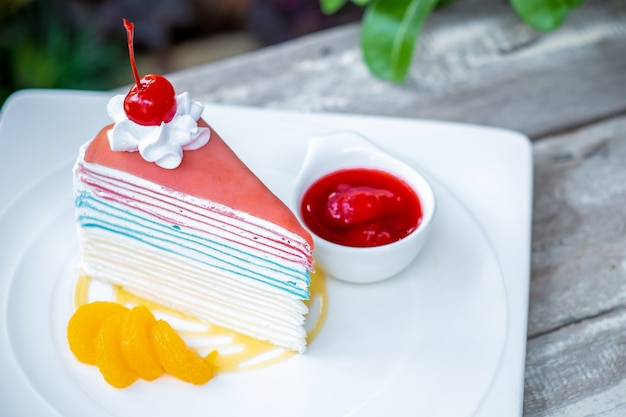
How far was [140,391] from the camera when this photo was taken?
1.66 metres

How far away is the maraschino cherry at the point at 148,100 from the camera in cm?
164

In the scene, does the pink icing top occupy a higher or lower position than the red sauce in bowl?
higher

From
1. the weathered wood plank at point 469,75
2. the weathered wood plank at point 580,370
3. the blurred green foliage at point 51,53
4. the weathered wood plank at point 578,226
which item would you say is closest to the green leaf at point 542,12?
the weathered wood plank at point 469,75

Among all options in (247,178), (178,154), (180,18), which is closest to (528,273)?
(247,178)

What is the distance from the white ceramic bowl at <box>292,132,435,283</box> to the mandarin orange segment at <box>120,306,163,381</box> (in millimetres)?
401

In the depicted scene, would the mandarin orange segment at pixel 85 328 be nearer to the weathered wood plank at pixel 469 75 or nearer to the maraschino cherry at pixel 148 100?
the maraschino cherry at pixel 148 100

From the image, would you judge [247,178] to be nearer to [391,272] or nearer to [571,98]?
[391,272]

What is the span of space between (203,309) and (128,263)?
0.66ft

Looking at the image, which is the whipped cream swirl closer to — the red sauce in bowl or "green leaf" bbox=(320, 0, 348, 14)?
the red sauce in bowl

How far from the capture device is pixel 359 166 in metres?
1.96

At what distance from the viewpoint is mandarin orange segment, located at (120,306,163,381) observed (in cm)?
164

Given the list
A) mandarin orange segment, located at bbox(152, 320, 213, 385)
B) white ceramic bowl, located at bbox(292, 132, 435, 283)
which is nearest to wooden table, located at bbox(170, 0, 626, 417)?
white ceramic bowl, located at bbox(292, 132, 435, 283)

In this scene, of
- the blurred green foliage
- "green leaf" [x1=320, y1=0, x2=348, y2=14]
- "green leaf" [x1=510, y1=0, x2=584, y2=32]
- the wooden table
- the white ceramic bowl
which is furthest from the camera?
the blurred green foliage

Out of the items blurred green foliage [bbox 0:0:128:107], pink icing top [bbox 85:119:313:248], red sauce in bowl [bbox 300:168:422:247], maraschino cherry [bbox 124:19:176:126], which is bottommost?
blurred green foliage [bbox 0:0:128:107]
